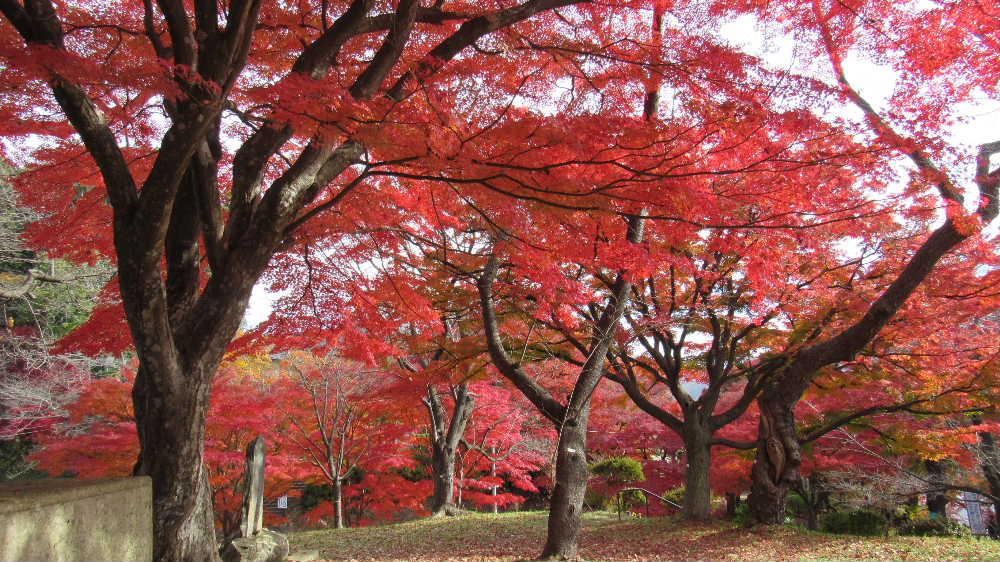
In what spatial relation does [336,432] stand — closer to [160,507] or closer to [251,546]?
[251,546]

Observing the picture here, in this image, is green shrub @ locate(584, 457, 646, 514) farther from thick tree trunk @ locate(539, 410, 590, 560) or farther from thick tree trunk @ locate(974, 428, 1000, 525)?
thick tree trunk @ locate(974, 428, 1000, 525)

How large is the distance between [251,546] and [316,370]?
7081mm

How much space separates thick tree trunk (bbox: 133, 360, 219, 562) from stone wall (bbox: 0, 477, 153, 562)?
4.20ft

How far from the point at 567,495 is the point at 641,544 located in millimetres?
2283

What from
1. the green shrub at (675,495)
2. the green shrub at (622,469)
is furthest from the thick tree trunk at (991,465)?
the green shrub at (675,495)

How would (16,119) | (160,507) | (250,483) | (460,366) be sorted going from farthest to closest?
(460,366) < (250,483) < (16,119) < (160,507)

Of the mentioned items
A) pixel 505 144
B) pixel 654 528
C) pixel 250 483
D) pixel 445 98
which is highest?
pixel 445 98

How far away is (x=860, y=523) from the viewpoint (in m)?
9.95

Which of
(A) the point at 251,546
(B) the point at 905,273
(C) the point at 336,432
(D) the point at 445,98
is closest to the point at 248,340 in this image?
(A) the point at 251,546

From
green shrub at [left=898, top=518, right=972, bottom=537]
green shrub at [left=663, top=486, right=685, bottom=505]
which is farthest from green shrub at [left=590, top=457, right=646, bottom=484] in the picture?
green shrub at [left=898, top=518, right=972, bottom=537]

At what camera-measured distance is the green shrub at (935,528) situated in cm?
902

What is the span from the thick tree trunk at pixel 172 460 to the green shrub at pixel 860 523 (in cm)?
983

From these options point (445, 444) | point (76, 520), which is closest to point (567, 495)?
point (76, 520)

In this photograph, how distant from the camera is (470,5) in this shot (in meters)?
5.22
